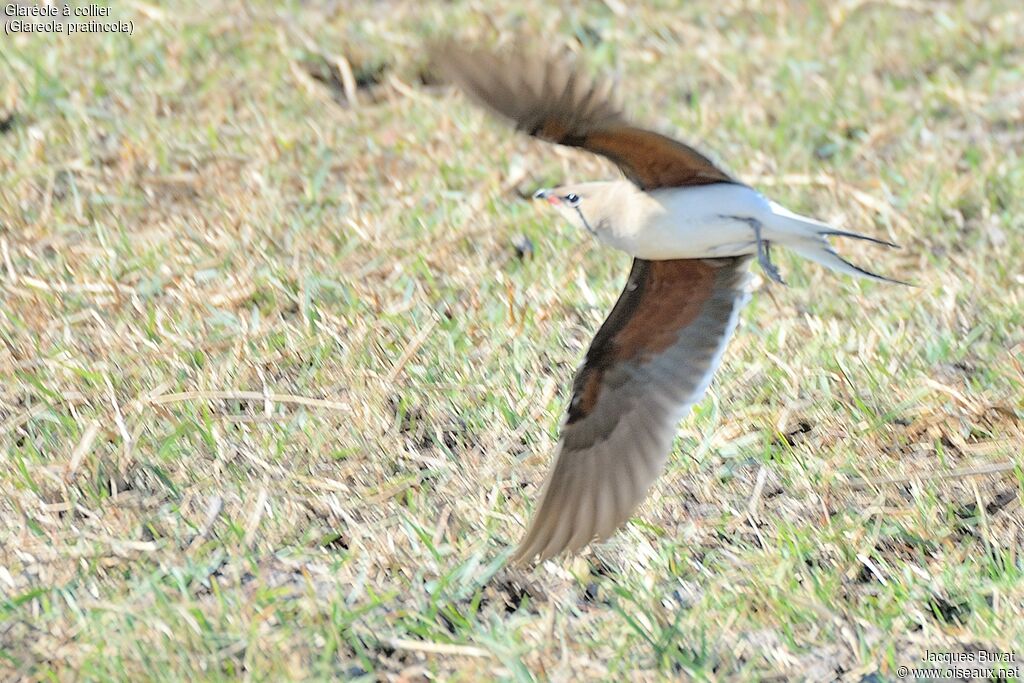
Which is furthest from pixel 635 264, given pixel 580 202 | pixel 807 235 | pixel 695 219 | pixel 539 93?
pixel 539 93

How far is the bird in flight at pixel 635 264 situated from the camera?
320 cm

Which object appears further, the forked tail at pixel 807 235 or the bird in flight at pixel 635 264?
the forked tail at pixel 807 235

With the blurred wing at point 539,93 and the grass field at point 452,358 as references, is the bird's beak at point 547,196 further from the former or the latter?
the blurred wing at point 539,93

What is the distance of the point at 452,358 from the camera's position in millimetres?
4230

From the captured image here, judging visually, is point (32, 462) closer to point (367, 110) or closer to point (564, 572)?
point (564, 572)

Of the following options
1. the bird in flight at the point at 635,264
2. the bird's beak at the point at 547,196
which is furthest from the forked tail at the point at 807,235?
the bird's beak at the point at 547,196

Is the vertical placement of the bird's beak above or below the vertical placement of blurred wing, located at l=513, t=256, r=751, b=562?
above

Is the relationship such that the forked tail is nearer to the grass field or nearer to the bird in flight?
the bird in flight

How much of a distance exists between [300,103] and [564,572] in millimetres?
2779

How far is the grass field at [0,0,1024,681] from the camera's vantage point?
3195mm

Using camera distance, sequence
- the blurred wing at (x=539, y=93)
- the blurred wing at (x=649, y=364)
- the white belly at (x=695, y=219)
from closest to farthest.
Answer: the blurred wing at (x=539, y=93) < the white belly at (x=695, y=219) < the blurred wing at (x=649, y=364)

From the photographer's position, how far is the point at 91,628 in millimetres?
3068

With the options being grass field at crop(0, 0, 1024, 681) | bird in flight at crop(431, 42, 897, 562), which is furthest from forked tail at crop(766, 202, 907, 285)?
grass field at crop(0, 0, 1024, 681)

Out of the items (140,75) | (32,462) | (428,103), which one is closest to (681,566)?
(32,462)
